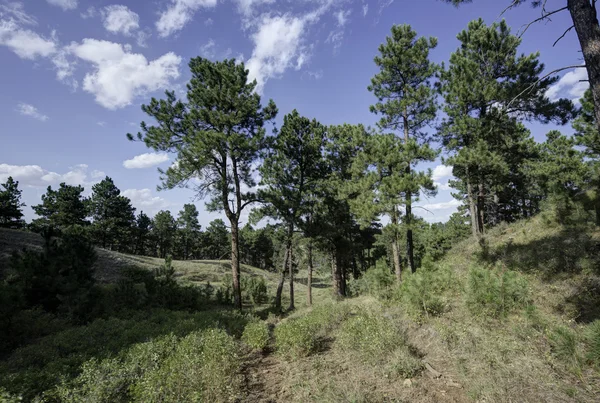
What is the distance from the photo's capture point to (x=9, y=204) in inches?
1308

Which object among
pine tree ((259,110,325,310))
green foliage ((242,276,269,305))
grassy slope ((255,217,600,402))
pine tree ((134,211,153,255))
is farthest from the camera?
pine tree ((134,211,153,255))

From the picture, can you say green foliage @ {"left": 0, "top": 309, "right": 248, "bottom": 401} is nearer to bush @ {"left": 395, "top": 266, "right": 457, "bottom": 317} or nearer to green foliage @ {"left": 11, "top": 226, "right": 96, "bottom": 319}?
green foliage @ {"left": 11, "top": 226, "right": 96, "bottom": 319}

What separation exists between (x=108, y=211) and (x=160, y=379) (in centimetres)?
4555

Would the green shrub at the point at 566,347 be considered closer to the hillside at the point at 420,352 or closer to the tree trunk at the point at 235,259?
the hillside at the point at 420,352

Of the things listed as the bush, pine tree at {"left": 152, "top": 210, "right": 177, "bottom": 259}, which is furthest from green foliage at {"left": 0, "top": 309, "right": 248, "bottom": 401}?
pine tree at {"left": 152, "top": 210, "right": 177, "bottom": 259}

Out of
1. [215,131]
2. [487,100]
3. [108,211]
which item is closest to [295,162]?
[215,131]

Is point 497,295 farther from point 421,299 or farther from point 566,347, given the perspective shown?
point 566,347

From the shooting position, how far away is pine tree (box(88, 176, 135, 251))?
4022cm

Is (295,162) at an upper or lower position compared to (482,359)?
upper

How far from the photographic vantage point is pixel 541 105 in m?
14.1

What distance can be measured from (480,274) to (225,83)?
13522 millimetres

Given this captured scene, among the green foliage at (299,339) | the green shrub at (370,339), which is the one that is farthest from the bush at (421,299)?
the green foliage at (299,339)

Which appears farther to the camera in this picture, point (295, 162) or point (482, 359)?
point (295, 162)

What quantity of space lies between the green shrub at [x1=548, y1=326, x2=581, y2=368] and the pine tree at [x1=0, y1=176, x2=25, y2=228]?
4889 cm
